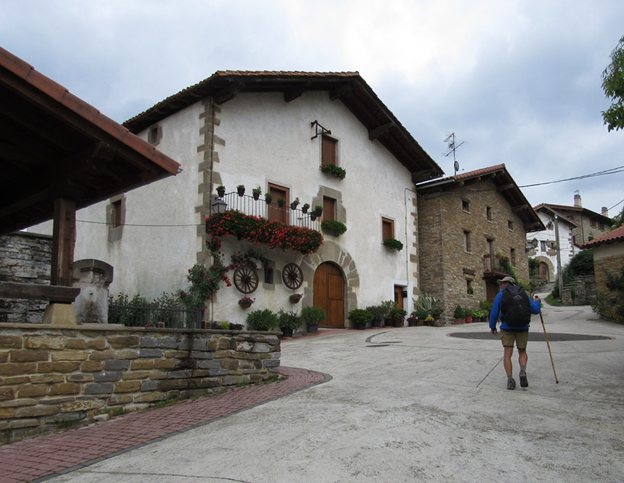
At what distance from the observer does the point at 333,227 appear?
17.2m

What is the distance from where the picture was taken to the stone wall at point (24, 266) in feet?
34.7

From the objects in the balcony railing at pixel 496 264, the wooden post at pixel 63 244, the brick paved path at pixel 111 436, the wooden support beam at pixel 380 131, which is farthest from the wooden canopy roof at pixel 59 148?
the balcony railing at pixel 496 264

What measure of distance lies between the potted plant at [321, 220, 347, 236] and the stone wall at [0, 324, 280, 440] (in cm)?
966

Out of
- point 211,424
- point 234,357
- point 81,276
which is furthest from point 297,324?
point 211,424

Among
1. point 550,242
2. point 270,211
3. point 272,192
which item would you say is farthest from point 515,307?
point 550,242

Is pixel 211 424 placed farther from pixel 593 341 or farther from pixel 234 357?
pixel 593 341

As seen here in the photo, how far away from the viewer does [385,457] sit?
395 centimetres

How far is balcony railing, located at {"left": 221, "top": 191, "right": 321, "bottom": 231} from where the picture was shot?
14.5m

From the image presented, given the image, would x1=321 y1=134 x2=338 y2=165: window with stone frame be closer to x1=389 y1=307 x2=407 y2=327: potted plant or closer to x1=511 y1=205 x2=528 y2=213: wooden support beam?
x1=389 y1=307 x2=407 y2=327: potted plant

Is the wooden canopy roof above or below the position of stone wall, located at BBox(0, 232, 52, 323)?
above

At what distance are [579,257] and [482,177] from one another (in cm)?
975

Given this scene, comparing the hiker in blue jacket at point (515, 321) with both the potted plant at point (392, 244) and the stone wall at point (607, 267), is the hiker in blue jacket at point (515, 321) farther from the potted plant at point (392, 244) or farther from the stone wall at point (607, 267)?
the stone wall at point (607, 267)

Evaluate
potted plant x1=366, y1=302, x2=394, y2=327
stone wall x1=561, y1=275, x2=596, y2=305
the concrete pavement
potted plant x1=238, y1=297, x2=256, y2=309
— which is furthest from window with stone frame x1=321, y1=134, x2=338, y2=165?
stone wall x1=561, y1=275, x2=596, y2=305

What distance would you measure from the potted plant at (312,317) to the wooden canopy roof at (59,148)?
389 inches
